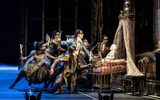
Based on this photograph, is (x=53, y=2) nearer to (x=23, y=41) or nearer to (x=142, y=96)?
(x=23, y=41)

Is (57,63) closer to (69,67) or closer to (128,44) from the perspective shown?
(69,67)

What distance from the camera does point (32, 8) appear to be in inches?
673

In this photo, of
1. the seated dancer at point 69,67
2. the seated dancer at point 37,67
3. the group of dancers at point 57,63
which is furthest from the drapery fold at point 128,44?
the seated dancer at point 37,67

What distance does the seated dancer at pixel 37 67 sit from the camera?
447 inches

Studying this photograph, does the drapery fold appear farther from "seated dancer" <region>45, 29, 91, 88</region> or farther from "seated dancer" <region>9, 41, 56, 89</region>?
"seated dancer" <region>9, 41, 56, 89</region>

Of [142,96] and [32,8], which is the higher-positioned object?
[32,8]

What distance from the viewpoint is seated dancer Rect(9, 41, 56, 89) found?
11.4 metres

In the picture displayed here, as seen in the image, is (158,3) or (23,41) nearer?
(158,3)

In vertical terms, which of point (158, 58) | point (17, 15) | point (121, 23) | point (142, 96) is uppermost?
point (17, 15)

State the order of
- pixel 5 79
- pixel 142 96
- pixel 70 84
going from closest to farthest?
pixel 142 96 < pixel 70 84 < pixel 5 79

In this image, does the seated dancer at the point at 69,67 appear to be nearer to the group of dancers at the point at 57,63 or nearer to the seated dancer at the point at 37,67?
the group of dancers at the point at 57,63

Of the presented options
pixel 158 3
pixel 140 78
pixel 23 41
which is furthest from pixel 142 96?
pixel 23 41

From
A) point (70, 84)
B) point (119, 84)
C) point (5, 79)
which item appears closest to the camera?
point (70, 84)

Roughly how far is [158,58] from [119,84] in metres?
2.19
